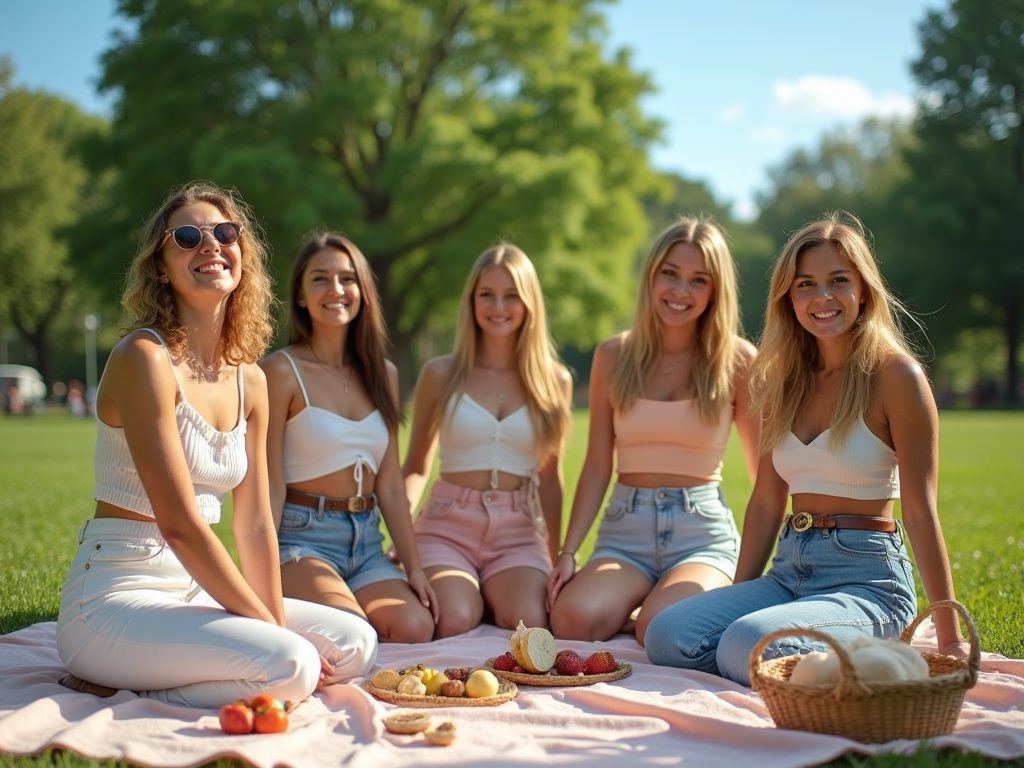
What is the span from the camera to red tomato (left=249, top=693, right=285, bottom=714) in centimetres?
351

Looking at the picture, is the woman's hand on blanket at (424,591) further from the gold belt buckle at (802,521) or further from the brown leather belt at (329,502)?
the gold belt buckle at (802,521)

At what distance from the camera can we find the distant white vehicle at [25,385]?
45625 millimetres

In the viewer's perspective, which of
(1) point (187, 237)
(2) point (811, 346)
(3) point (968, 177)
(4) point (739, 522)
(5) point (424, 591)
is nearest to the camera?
(1) point (187, 237)

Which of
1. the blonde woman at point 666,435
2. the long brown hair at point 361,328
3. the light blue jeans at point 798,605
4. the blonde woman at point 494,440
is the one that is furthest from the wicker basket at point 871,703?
the long brown hair at point 361,328

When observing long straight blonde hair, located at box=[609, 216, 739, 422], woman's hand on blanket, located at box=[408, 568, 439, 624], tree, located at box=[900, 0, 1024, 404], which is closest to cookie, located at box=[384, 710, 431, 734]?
woman's hand on blanket, located at box=[408, 568, 439, 624]

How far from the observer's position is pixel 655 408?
18.4 ft

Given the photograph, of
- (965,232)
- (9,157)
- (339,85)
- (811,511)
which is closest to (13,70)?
(9,157)

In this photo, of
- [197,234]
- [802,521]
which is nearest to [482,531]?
[802,521]

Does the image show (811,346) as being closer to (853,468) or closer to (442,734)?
(853,468)

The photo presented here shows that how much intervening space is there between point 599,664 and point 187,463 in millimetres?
2055

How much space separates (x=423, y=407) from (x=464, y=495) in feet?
2.17

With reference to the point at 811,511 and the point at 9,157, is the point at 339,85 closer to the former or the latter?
the point at 811,511

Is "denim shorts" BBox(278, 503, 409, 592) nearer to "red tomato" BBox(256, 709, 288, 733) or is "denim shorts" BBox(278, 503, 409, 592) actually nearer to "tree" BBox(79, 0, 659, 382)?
"red tomato" BBox(256, 709, 288, 733)

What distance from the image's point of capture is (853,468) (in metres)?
4.39
